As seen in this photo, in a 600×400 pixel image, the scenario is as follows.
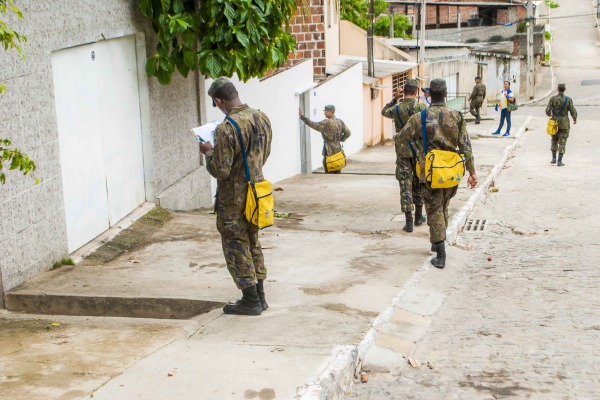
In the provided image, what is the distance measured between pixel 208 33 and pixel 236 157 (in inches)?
166

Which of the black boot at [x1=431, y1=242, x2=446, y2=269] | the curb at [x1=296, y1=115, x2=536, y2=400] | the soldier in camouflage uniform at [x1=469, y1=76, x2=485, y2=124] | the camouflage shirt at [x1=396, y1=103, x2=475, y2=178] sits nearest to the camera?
the curb at [x1=296, y1=115, x2=536, y2=400]

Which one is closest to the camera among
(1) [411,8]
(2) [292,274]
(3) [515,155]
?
(2) [292,274]

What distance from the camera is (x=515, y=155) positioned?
2131 centimetres

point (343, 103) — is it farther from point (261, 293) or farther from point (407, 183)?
point (261, 293)

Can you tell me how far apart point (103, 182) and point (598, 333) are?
4946 millimetres

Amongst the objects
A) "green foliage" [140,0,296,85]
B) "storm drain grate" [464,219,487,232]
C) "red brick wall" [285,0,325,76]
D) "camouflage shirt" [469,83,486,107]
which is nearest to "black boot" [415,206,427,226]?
"storm drain grate" [464,219,487,232]

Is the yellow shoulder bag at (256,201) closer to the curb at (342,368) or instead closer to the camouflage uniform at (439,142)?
the curb at (342,368)

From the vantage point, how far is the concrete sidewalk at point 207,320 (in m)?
5.11

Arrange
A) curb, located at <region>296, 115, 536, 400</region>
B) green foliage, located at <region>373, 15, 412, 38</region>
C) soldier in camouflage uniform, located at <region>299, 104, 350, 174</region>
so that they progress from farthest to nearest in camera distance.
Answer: green foliage, located at <region>373, 15, 412, 38</region> < soldier in camouflage uniform, located at <region>299, 104, 350, 174</region> < curb, located at <region>296, 115, 536, 400</region>

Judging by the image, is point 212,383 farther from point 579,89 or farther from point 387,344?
point 579,89

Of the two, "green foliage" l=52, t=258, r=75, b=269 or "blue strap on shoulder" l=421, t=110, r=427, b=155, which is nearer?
"green foliage" l=52, t=258, r=75, b=269

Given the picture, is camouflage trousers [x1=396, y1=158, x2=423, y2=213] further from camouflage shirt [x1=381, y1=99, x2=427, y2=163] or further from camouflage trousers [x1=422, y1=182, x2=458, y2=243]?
camouflage trousers [x1=422, y1=182, x2=458, y2=243]

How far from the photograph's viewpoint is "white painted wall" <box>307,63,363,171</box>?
61.9ft

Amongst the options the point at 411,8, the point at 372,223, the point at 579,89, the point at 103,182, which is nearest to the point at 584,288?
the point at 372,223
